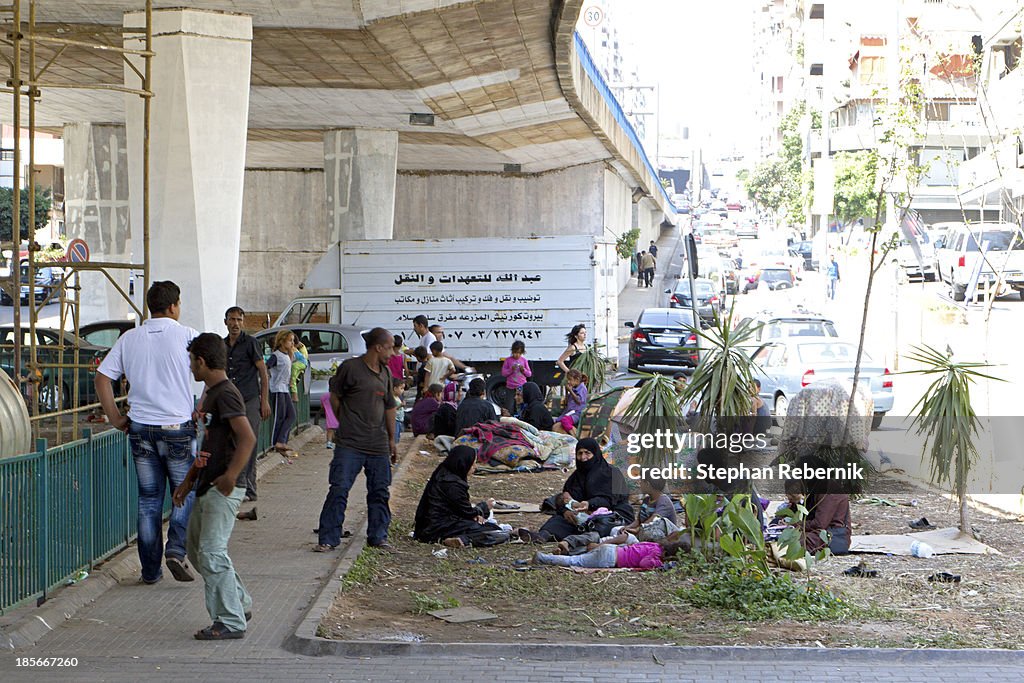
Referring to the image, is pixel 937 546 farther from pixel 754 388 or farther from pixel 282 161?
pixel 282 161

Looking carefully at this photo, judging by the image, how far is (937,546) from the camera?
34.4 ft

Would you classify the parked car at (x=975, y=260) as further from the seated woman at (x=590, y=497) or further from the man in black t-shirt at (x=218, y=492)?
the man in black t-shirt at (x=218, y=492)

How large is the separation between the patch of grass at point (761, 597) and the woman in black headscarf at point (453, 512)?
2460 millimetres

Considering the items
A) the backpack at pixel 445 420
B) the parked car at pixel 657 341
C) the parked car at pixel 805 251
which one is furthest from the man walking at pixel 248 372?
the parked car at pixel 805 251

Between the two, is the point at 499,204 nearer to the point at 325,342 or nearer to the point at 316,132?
the point at 316,132

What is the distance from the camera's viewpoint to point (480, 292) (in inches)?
922

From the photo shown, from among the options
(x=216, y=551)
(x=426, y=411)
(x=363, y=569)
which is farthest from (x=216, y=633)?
(x=426, y=411)

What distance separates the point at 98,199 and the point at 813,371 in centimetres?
2103

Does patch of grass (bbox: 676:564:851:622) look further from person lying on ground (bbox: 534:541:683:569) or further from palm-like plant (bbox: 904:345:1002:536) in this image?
palm-like plant (bbox: 904:345:1002:536)

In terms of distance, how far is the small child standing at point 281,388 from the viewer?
14602 mm

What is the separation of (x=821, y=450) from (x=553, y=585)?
3.29m

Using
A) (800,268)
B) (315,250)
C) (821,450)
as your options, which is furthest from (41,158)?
(821,450)

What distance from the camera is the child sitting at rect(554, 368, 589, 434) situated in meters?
17.1

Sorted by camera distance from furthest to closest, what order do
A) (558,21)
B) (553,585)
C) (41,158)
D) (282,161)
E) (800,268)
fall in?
1. (41,158)
2. (800,268)
3. (282,161)
4. (558,21)
5. (553,585)
